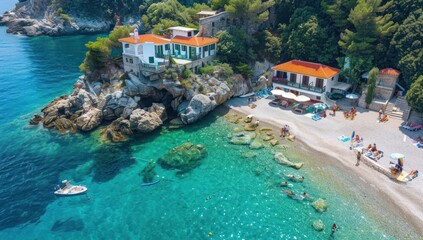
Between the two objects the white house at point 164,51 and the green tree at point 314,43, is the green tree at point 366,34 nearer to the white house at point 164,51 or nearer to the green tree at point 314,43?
the green tree at point 314,43

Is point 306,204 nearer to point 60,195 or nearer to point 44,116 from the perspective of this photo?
point 60,195

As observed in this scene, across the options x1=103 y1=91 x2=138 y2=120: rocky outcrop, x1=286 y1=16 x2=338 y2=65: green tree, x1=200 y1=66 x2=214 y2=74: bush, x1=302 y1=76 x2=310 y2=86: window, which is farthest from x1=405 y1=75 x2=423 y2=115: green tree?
x1=103 y1=91 x2=138 y2=120: rocky outcrop

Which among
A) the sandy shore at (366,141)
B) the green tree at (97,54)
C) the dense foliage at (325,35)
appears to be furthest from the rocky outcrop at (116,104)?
the sandy shore at (366,141)

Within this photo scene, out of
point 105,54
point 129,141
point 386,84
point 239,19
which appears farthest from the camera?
point 239,19

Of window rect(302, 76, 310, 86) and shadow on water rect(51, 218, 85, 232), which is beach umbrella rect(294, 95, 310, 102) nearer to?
window rect(302, 76, 310, 86)

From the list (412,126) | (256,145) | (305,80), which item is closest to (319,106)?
(305,80)

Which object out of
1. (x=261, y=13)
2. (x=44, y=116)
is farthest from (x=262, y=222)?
(x=261, y=13)
